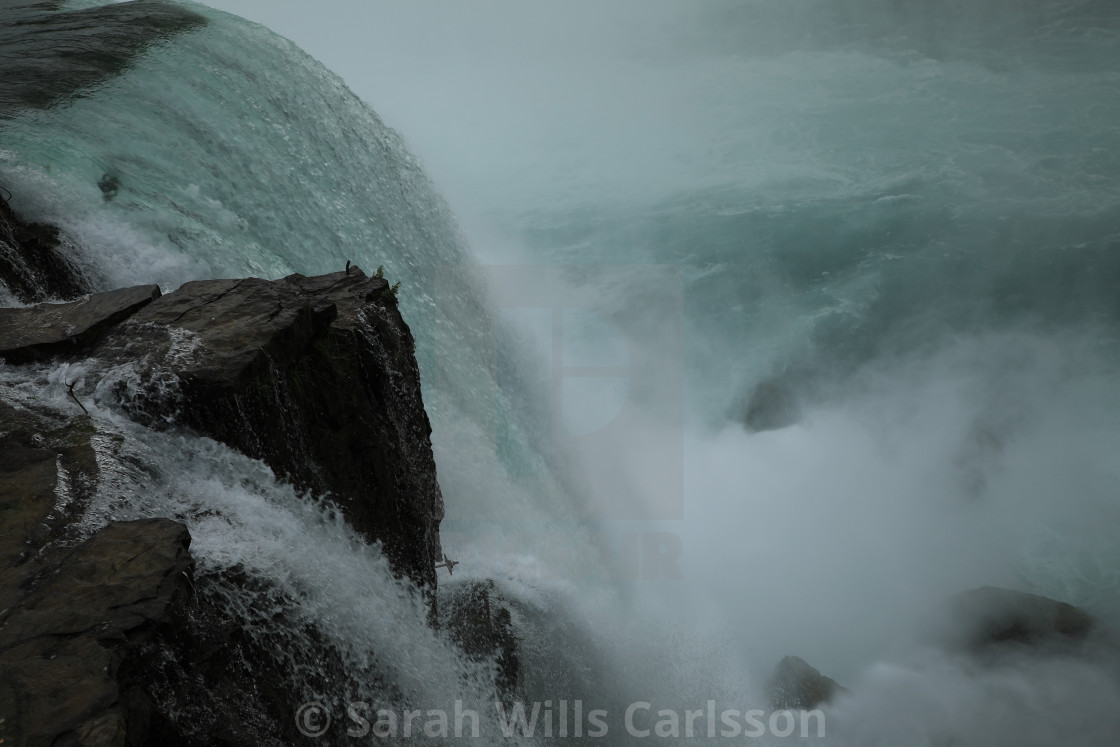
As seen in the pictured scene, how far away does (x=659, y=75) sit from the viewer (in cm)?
3341

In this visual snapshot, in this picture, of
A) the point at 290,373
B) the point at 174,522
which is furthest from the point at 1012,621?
the point at 174,522

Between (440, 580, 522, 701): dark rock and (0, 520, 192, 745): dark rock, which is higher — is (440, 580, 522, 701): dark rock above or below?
below

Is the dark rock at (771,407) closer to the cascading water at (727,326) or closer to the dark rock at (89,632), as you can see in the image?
the cascading water at (727,326)

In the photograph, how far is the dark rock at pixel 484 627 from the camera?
19.3 feet

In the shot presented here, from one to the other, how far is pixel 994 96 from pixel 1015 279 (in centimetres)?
1102

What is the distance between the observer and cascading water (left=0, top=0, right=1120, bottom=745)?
242 inches

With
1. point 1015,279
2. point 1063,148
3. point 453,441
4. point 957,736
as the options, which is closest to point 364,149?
point 453,441

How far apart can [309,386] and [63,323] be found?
1457 mm

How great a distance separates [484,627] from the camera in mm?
6254

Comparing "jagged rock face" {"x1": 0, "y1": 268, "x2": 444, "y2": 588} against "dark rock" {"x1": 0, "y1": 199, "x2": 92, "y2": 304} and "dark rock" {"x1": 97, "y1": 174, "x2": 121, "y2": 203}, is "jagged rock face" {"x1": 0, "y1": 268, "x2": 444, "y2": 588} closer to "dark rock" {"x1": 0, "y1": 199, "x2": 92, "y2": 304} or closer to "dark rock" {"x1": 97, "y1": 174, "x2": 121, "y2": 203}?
"dark rock" {"x1": 0, "y1": 199, "x2": 92, "y2": 304}

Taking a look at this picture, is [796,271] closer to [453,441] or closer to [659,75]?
[453,441]

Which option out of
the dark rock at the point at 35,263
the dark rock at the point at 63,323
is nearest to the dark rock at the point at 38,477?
the dark rock at the point at 63,323

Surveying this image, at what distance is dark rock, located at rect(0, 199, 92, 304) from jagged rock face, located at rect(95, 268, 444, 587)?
3.97ft

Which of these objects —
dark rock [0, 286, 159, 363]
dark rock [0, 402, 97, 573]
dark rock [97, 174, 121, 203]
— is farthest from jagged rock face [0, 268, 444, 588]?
dark rock [97, 174, 121, 203]
